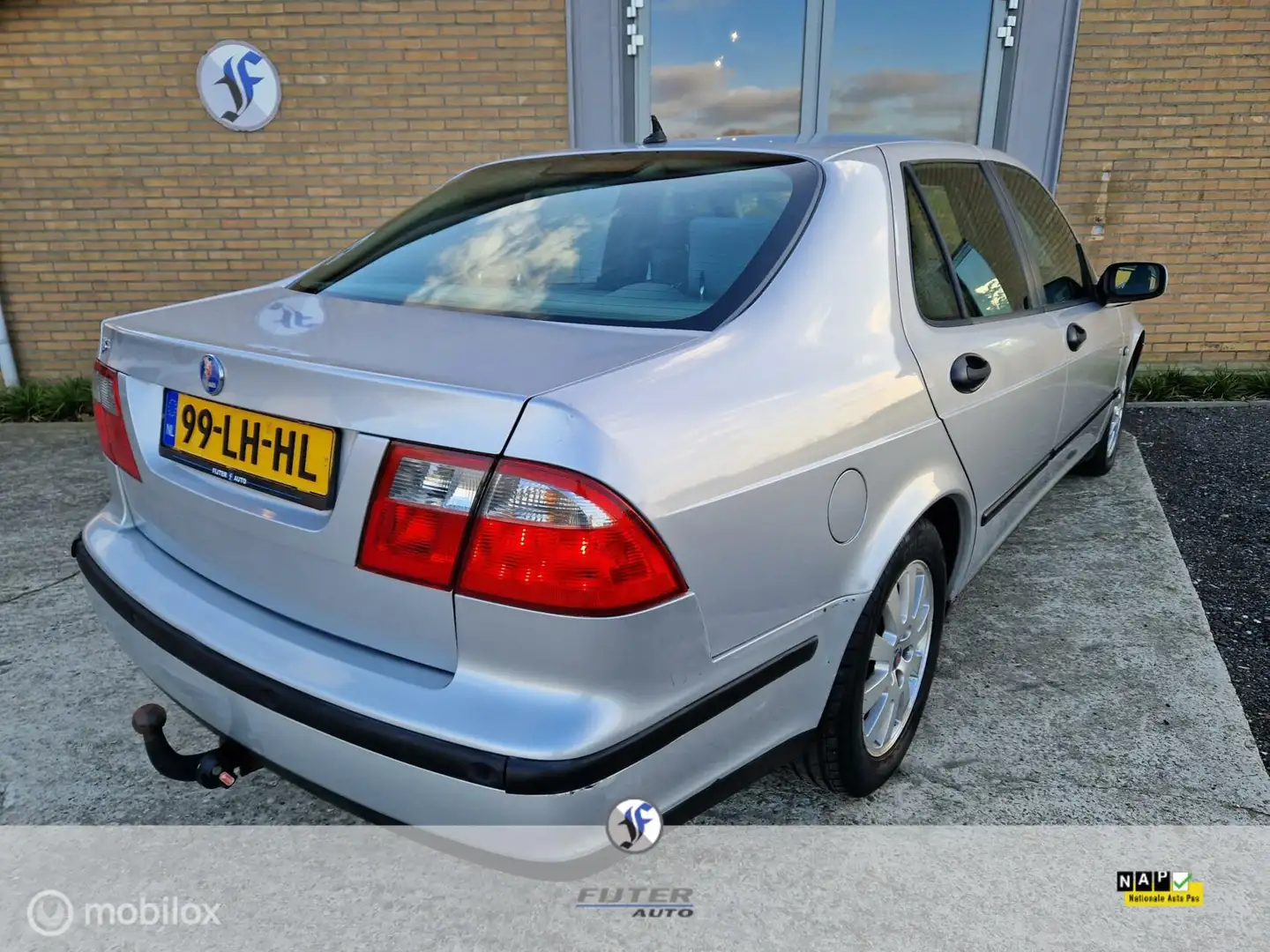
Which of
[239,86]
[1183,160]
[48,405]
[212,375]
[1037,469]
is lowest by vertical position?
[48,405]

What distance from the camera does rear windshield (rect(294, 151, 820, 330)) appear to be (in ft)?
5.77

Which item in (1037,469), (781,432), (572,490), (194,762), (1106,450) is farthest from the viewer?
(1106,450)

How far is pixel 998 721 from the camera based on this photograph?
2418mm

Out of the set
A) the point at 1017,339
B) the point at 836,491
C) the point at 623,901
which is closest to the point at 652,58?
the point at 1017,339

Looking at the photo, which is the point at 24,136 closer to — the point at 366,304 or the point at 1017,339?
the point at 366,304

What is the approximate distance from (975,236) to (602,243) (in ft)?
3.88

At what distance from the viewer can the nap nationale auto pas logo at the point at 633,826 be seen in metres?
1.33

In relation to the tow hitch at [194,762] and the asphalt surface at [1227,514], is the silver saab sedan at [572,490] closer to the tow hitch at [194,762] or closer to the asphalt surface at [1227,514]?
the tow hitch at [194,762]

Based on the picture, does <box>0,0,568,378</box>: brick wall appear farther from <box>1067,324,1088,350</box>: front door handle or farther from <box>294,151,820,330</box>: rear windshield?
<box>1067,324,1088,350</box>: front door handle

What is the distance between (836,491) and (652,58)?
16.6ft

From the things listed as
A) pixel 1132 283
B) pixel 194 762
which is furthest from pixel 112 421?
pixel 1132 283

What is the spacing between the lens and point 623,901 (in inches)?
71.7

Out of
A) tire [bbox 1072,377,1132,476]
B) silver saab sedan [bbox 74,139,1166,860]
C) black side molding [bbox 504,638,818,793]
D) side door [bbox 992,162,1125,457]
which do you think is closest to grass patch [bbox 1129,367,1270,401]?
tire [bbox 1072,377,1132,476]

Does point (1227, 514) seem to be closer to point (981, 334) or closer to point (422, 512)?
point (981, 334)
